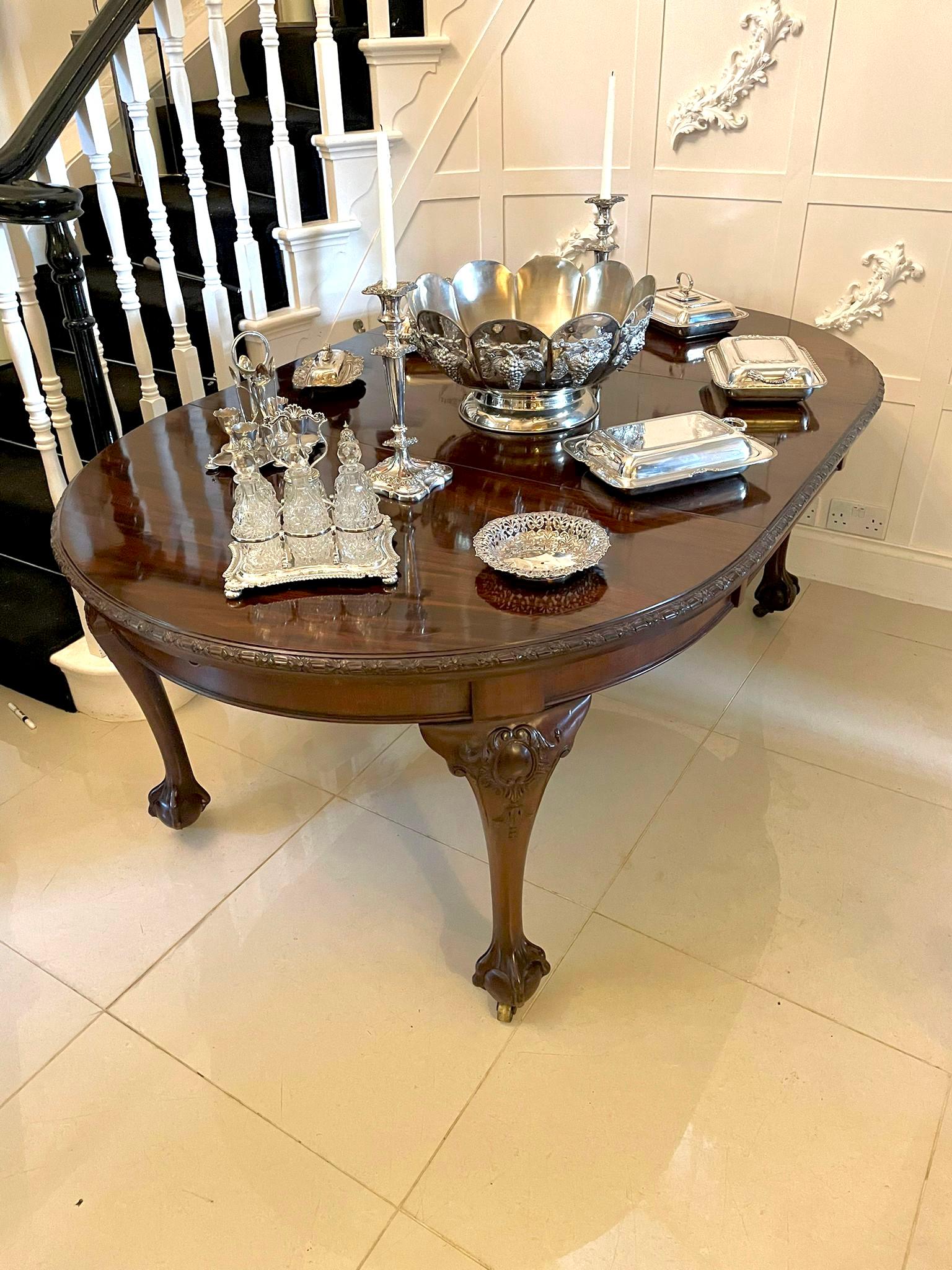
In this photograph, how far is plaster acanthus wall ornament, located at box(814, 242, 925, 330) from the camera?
6.97 feet

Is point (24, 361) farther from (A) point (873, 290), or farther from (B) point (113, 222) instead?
(A) point (873, 290)

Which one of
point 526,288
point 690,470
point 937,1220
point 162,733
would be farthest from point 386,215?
point 937,1220

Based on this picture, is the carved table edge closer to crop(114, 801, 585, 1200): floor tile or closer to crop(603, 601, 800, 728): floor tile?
crop(114, 801, 585, 1200): floor tile

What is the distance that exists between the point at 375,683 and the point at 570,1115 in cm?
71

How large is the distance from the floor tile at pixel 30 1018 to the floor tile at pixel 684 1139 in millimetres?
640

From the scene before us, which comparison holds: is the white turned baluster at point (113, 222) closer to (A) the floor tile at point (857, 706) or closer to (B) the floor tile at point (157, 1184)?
(B) the floor tile at point (157, 1184)

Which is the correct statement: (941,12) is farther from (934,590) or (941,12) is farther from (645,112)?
(934,590)

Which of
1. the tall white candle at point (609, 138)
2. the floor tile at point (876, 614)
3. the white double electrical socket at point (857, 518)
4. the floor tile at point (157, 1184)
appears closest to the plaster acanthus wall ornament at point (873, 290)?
the white double electrical socket at point (857, 518)

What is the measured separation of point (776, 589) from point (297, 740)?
4.29 ft

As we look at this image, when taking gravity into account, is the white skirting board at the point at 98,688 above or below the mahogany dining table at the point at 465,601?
below

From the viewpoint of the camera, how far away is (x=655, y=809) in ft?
5.97

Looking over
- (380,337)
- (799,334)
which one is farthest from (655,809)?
(380,337)

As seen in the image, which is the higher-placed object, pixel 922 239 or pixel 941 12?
pixel 941 12

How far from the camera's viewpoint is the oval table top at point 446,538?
105 cm
